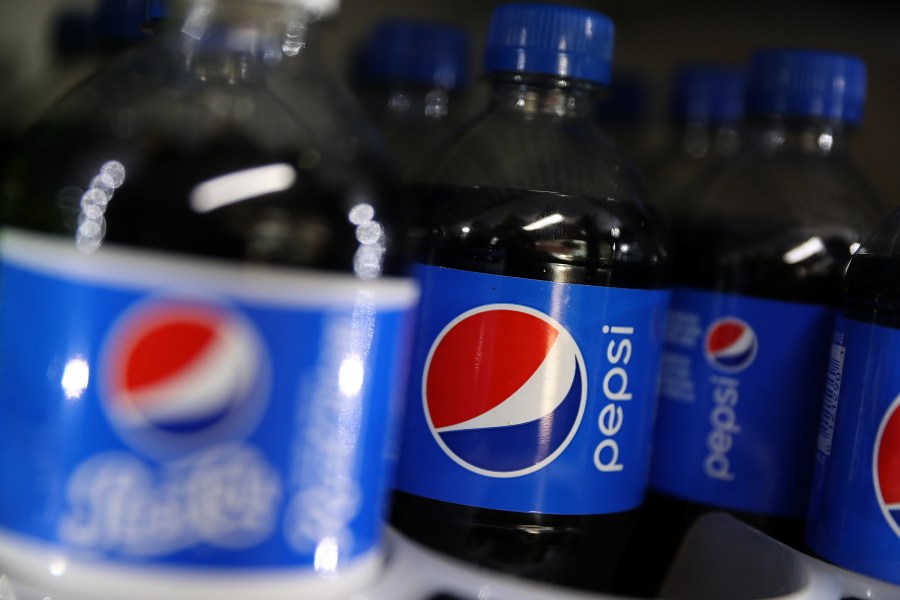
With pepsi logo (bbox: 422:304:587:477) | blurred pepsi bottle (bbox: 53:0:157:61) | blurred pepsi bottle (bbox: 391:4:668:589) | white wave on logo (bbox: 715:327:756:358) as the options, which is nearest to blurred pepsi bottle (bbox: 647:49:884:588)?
white wave on logo (bbox: 715:327:756:358)

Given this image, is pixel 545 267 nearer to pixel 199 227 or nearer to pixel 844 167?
pixel 199 227

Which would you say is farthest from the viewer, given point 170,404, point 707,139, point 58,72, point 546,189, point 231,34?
point 707,139

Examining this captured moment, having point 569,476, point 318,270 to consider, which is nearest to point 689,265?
point 569,476

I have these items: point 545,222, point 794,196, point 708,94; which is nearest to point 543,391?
point 545,222

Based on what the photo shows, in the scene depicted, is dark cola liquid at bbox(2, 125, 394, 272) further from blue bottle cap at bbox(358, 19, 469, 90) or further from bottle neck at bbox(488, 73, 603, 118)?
blue bottle cap at bbox(358, 19, 469, 90)

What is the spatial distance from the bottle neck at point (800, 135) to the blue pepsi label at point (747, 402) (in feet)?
0.73

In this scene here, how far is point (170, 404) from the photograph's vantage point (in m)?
0.44

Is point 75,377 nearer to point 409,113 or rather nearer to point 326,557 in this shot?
point 326,557

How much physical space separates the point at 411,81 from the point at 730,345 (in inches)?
23.1

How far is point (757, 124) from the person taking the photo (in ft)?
3.25

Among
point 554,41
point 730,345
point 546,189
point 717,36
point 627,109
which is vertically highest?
point 717,36

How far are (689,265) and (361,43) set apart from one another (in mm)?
719

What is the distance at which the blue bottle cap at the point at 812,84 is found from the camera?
2.93 ft

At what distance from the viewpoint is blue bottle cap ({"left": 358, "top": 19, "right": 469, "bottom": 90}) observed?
123 centimetres
